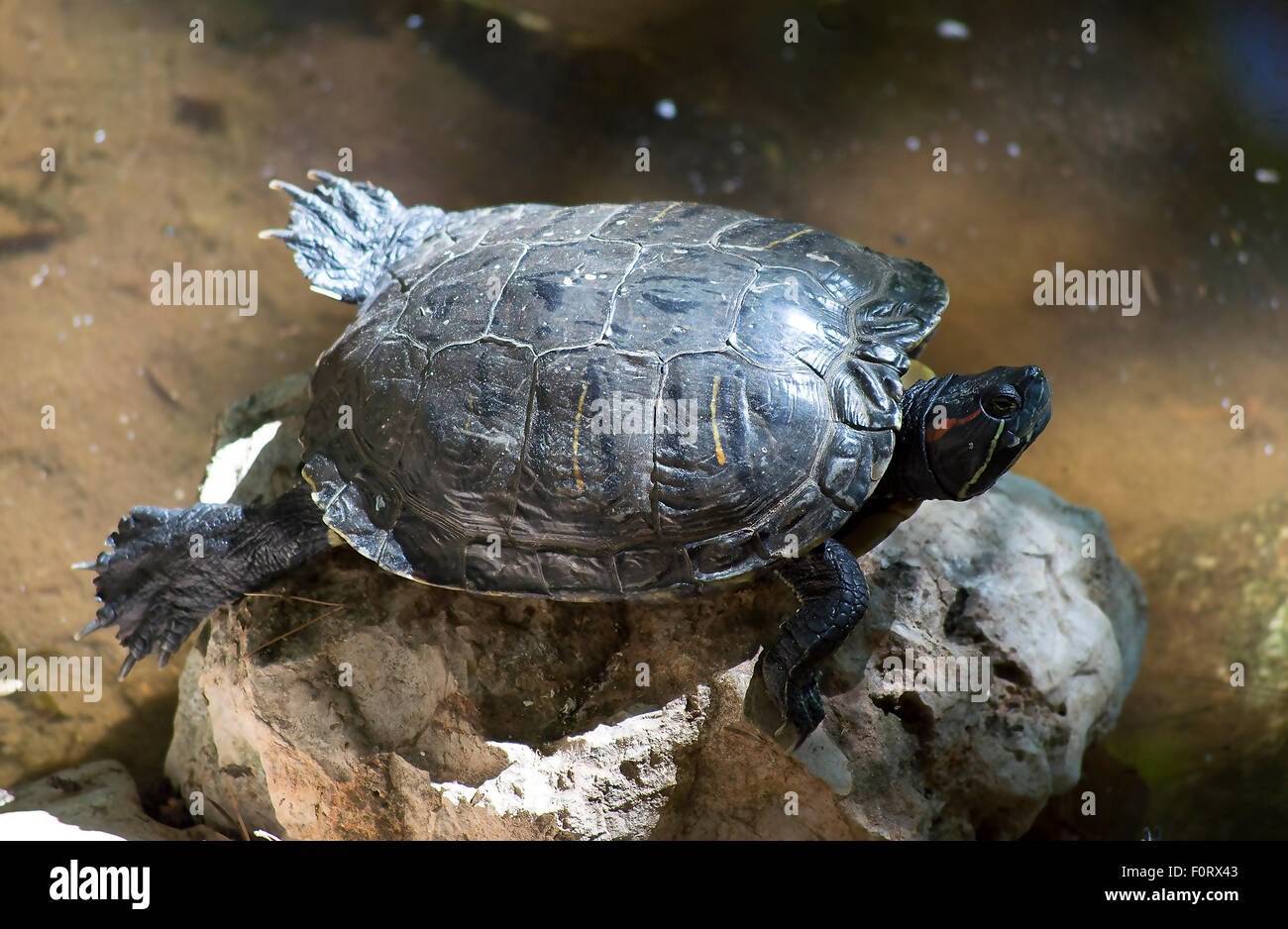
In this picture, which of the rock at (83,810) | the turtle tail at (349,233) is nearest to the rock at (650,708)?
the rock at (83,810)

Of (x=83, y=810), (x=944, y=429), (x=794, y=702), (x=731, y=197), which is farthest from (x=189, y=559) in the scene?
(x=731, y=197)

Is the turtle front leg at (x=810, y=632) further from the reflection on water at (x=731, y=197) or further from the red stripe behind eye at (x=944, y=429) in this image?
the reflection on water at (x=731, y=197)

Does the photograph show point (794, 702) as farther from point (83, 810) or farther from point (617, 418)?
point (83, 810)

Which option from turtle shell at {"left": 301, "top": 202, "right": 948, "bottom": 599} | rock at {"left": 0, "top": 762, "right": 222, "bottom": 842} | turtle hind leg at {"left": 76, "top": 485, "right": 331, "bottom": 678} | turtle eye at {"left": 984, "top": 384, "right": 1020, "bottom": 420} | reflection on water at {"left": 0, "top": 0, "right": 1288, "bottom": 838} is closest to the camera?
turtle shell at {"left": 301, "top": 202, "right": 948, "bottom": 599}

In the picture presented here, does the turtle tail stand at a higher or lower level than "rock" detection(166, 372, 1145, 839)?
higher

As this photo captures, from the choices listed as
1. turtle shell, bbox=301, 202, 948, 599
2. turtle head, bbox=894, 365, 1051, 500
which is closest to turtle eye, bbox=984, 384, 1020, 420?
turtle head, bbox=894, 365, 1051, 500

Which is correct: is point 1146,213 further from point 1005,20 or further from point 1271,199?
point 1005,20

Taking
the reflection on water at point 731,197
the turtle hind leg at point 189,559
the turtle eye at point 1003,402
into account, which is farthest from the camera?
the reflection on water at point 731,197

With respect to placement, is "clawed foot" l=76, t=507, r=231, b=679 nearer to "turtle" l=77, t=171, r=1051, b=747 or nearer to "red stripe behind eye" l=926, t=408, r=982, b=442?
"turtle" l=77, t=171, r=1051, b=747
